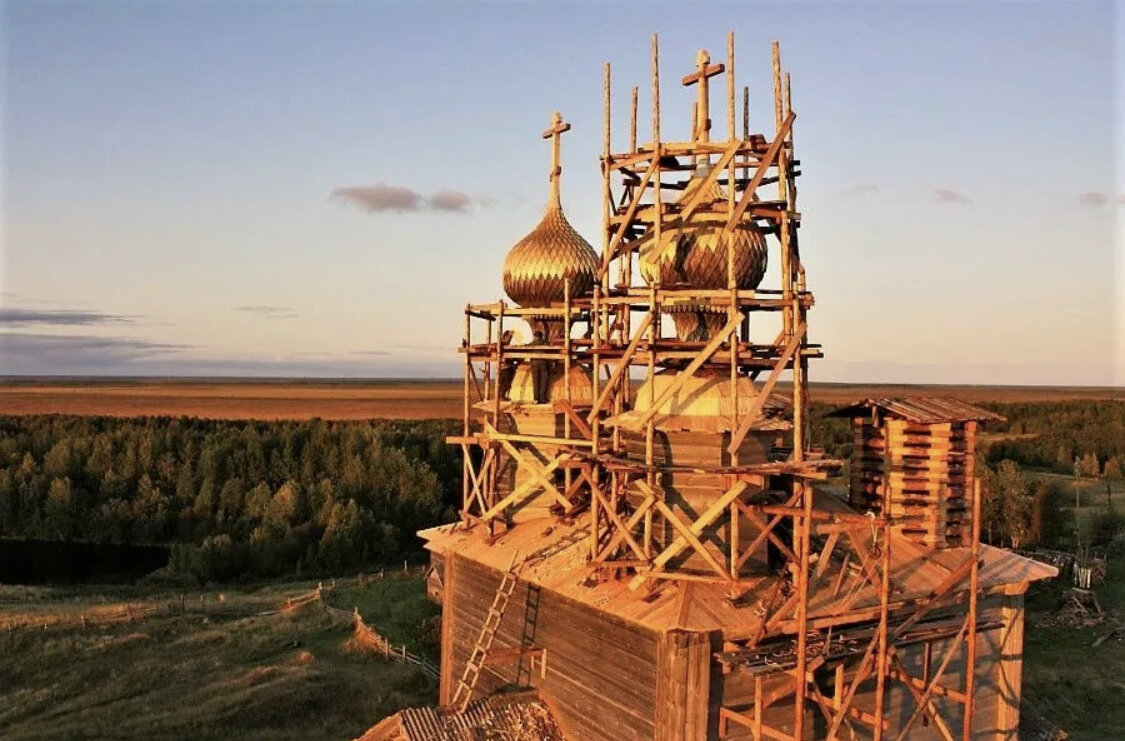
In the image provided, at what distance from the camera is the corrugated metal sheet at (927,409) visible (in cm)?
1714

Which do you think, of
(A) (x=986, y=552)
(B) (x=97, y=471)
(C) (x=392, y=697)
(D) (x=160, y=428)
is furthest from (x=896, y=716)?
(D) (x=160, y=428)

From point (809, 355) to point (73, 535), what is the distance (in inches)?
2269

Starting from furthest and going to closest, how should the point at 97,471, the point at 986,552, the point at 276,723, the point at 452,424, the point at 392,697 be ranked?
the point at 452,424, the point at 97,471, the point at 392,697, the point at 276,723, the point at 986,552

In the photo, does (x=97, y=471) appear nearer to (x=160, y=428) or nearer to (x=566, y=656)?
(x=160, y=428)

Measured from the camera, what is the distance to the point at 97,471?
214 feet

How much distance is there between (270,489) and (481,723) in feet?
160

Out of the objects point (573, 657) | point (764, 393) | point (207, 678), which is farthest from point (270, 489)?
point (764, 393)

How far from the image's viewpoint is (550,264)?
69.7ft

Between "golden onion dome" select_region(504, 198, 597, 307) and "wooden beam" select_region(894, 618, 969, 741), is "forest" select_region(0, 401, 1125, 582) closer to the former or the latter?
"golden onion dome" select_region(504, 198, 597, 307)

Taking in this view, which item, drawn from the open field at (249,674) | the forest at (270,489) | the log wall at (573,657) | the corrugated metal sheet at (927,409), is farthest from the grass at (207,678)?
the forest at (270,489)

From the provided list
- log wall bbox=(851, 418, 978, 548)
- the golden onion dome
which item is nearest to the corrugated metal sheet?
log wall bbox=(851, 418, 978, 548)

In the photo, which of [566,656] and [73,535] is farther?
[73,535]

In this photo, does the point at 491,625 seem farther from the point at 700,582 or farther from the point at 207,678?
the point at 207,678

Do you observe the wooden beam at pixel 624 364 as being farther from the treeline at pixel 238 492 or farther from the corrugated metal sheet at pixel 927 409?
the treeline at pixel 238 492
